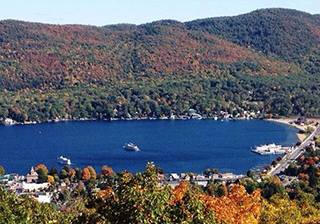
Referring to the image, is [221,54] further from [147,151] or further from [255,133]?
[147,151]

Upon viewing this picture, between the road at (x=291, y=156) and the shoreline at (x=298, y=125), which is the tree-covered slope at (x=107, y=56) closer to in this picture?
the shoreline at (x=298, y=125)

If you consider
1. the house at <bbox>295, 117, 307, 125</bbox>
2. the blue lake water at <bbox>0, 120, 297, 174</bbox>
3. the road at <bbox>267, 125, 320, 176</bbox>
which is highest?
the road at <bbox>267, 125, 320, 176</bbox>

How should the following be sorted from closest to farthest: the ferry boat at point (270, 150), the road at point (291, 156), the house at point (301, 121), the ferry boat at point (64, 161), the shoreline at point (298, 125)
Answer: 1. the road at point (291, 156)
2. the ferry boat at point (64, 161)
3. the ferry boat at point (270, 150)
4. the shoreline at point (298, 125)
5. the house at point (301, 121)

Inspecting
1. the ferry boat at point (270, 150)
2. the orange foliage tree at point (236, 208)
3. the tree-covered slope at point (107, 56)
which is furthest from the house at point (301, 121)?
the orange foliage tree at point (236, 208)

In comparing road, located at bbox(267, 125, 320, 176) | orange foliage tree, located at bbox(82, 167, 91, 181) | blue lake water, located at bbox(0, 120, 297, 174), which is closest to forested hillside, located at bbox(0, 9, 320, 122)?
blue lake water, located at bbox(0, 120, 297, 174)

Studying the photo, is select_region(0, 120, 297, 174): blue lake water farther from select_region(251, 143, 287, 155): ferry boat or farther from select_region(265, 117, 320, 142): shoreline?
select_region(251, 143, 287, 155): ferry boat

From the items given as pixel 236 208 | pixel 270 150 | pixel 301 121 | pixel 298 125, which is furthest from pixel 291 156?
pixel 236 208

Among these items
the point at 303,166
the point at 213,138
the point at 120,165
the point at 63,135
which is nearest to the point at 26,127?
the point at 63,135
